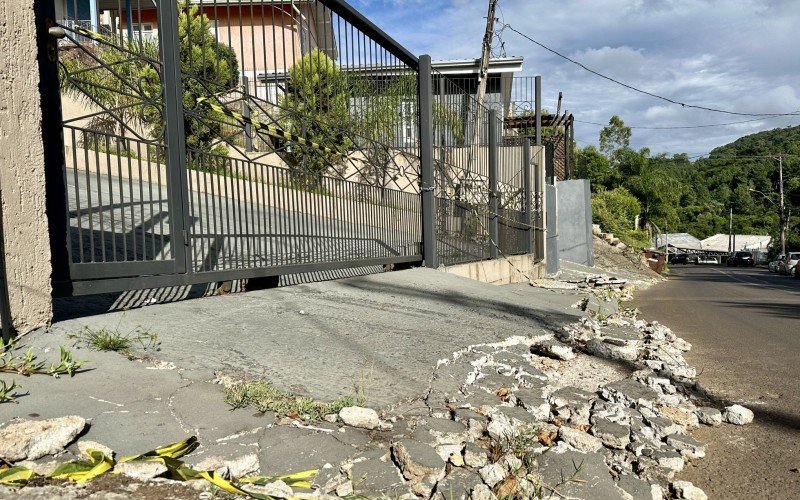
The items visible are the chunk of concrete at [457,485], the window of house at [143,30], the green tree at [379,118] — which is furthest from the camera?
the green tree at [379,118]

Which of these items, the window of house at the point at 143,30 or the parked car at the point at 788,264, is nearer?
the window of house at the point at 143,30

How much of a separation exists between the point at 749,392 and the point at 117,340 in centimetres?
433

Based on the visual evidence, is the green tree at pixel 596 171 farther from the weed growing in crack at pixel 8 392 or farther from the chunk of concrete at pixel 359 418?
the weed growing in crack at pixel 8 392

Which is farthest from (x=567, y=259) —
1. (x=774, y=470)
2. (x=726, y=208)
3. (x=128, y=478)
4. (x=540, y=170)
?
(x=726, y=208)

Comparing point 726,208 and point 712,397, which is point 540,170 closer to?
point 712,397

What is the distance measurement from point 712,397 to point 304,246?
342 cm

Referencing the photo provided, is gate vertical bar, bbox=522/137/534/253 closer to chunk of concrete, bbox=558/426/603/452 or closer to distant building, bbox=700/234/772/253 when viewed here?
chunk of concrete, bbox=558/426/603/452

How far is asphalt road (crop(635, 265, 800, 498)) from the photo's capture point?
3000 millimetres

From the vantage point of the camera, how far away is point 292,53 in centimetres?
567

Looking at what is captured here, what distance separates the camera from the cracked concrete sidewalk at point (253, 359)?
249 centimetres

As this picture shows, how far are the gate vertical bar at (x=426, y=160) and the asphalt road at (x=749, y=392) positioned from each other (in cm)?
334

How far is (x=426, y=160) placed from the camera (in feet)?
26.6

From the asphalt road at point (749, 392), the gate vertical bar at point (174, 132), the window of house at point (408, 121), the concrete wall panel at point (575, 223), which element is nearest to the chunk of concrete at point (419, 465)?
the asphalt road at point (749, 392)

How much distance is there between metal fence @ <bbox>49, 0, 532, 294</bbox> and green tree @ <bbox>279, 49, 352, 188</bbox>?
0.06 feet
